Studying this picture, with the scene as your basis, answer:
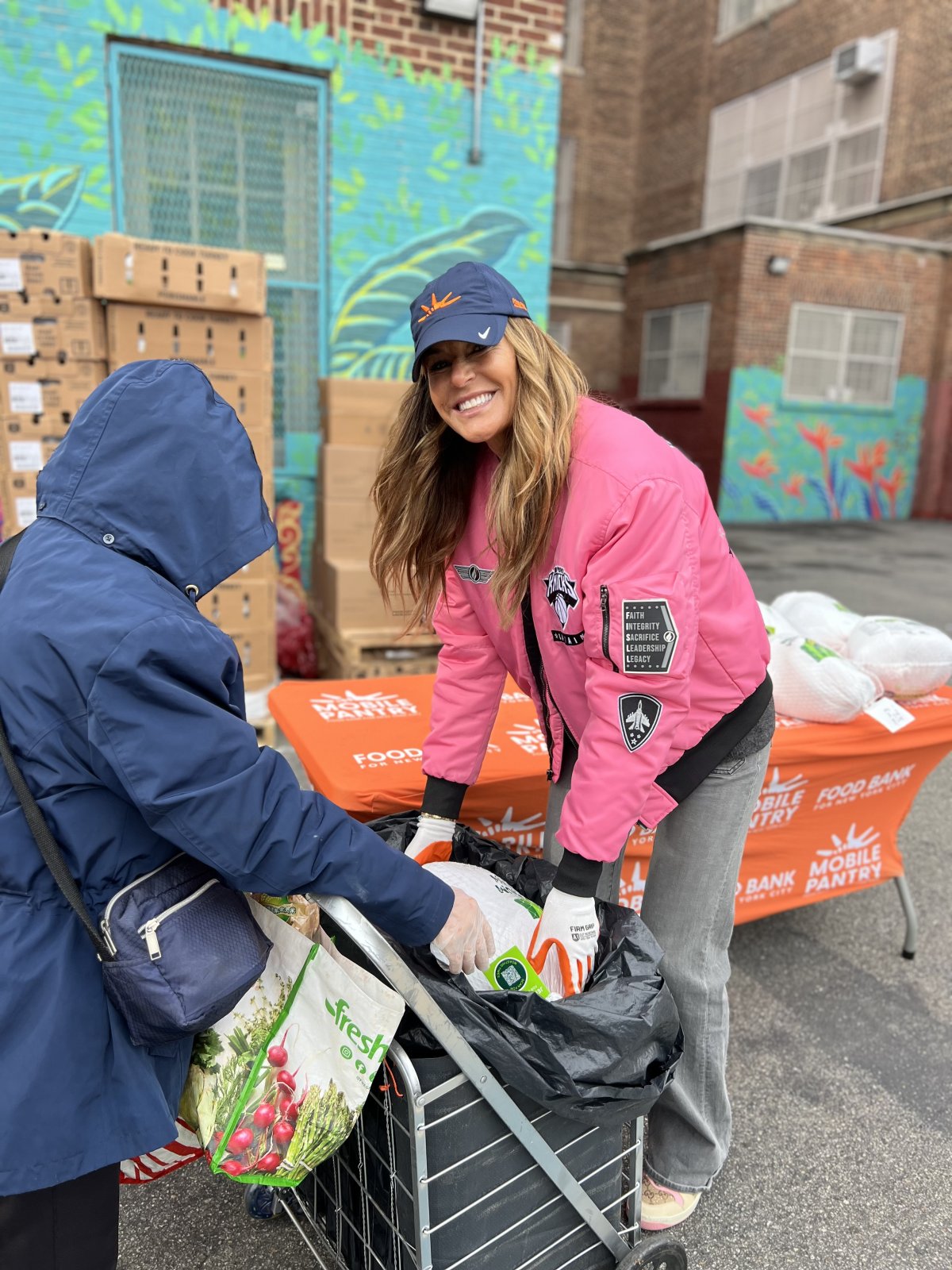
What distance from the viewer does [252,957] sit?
1.35m

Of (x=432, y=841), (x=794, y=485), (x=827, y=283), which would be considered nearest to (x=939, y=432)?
(x=794, y=485)

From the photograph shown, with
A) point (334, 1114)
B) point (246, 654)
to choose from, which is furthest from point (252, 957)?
point (246, 654)

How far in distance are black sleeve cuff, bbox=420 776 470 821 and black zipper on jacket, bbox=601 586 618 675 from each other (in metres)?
0.61

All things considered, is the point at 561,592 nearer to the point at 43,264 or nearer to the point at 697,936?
the point at 697,936

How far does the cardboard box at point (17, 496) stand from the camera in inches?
178

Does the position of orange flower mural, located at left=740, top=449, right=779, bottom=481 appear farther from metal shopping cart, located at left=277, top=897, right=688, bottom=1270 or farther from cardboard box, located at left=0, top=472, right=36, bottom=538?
metal shopping cart, located at left=277, top=897, right=688, bottom=1270

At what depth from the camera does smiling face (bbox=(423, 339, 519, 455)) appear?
1.65m

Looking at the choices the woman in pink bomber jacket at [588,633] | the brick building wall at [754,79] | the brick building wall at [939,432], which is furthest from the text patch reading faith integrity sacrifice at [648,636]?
the brick building wall at [754,79]

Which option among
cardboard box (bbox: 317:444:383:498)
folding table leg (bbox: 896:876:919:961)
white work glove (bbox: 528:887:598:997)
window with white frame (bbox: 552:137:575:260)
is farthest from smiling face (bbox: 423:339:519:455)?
window with white frame (bbox: 552:137:575:260)

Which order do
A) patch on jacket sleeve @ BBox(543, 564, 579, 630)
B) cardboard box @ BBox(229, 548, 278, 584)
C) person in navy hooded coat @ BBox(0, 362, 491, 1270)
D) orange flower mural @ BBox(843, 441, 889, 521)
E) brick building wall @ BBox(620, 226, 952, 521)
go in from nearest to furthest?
person in navy hooded coat @ BBox(0, 362, 491, 1270) < patch on jacket sleeve @ BBox(543, 564, 579, 630) < cardboard box @ BBox(229, 548, 278, 584) < brick building wall @ BBox(620, 226, 952, 521) < orange flower mural @ BBox(843, 441, 889, 521)

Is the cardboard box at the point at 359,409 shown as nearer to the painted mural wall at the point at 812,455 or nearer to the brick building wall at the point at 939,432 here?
the painted mural wall at the point at 812,455

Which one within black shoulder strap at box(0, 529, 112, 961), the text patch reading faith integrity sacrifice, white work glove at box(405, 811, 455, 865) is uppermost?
the text patch reading faith integrity sacrifice

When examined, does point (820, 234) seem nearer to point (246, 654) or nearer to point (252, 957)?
point (246, 654)

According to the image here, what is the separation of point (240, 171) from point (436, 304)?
15.9 feet
